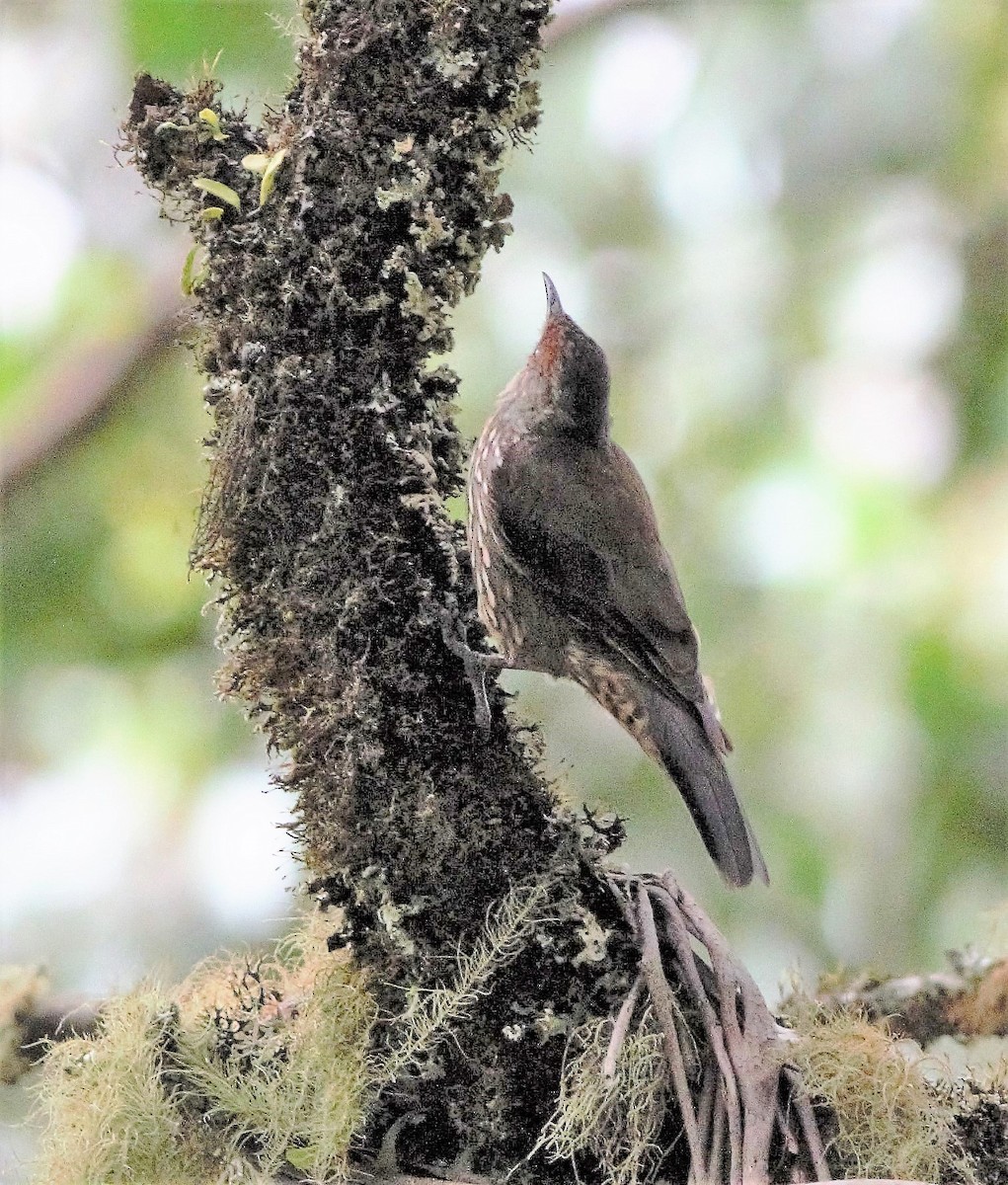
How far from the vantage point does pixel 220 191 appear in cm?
122

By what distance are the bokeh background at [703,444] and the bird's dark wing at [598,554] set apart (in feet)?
2.50

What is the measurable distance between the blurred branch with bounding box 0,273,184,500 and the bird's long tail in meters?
1.36

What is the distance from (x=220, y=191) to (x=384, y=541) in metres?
0.37

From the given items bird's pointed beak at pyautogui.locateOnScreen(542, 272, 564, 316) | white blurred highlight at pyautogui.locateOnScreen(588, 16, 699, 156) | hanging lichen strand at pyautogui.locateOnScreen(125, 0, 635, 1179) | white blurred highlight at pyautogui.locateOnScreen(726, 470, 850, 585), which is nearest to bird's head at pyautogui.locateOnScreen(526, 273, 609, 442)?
bird's pointed beak at pyautogui.locateOnScreen(542, 272, 564, 316)

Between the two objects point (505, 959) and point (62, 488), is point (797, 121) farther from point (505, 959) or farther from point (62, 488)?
point (505, 959)

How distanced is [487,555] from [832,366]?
1.56 metres

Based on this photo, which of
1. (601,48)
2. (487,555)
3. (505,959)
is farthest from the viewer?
(601,48)

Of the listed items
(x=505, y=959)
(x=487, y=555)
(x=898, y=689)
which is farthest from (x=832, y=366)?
(x=505, y=959)

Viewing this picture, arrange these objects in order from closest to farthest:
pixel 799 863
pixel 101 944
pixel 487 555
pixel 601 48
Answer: pixel 487 555 → pixel 101 944 → pixel 799 863 → pixel 601 48

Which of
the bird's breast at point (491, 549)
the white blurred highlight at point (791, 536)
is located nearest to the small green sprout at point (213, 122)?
the bird's breast at point (491, 549)

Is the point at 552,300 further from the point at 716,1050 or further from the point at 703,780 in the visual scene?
the point at 716,1050

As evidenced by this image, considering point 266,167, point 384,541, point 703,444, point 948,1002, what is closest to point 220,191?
point 266,167

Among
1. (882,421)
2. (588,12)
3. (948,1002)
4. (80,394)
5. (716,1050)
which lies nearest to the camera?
(716,1050)

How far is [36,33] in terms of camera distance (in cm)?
264
